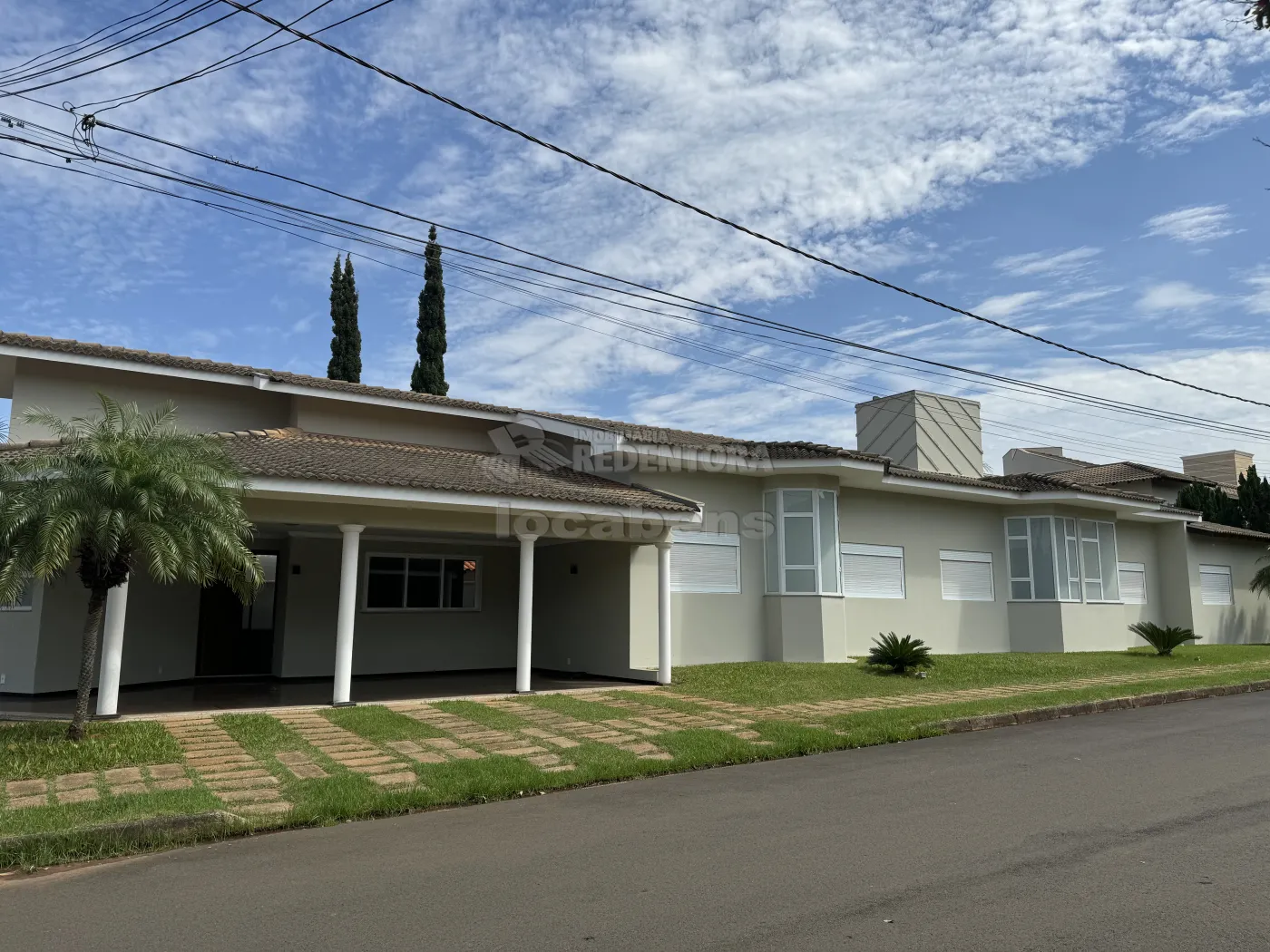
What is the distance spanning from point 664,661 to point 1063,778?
7396mm

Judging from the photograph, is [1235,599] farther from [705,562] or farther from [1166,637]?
[705,562]

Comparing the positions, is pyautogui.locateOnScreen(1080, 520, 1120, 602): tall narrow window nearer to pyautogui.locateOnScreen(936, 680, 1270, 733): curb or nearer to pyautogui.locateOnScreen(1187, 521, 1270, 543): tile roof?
pyautogui.locateOnScreen(1187, 521, 1270, 543): tile roof

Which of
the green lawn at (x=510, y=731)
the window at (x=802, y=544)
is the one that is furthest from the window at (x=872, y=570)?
the green lawn at (x=510, y=731)

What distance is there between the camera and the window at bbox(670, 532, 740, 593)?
53.5 feet

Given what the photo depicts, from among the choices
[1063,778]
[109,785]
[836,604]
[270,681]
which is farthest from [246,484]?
[836,604]

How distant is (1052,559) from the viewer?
2050 centimetres

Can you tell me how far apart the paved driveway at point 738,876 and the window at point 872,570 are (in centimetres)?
1030

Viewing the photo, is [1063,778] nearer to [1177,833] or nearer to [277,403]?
[1177,833]

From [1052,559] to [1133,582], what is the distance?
15.6ft

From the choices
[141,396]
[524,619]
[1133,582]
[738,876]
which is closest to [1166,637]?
[1133,582]

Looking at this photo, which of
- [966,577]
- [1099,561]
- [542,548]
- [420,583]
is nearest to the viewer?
[420,583]

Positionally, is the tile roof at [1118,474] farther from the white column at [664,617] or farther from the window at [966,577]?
the white column at [664,617]

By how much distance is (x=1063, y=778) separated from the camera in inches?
306

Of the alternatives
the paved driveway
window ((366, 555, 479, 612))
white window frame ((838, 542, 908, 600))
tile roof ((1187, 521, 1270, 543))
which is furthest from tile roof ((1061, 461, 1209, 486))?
the paved driveway
